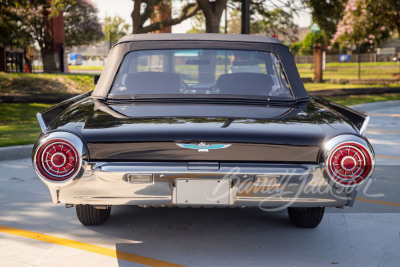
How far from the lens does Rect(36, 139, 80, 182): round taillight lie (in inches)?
149

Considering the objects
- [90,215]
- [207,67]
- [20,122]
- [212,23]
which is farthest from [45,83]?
[90,215]

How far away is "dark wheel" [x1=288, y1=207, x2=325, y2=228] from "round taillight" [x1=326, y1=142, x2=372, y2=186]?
0.92 meters

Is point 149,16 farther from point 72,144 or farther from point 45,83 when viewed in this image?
point 72,144

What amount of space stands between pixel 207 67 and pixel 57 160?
2.51 m

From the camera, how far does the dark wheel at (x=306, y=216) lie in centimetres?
471

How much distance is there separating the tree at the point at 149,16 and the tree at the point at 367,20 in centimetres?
877

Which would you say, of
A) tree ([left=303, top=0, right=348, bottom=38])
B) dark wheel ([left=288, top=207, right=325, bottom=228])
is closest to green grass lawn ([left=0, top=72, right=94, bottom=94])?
tree ([left=303, top=0, right=348, bottom=38])

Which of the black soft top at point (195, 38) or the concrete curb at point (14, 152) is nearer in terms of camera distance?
the black soft top at point (195, 38)

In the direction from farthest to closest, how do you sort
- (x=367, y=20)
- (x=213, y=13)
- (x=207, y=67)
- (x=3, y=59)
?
1. (x=3, y=59)
2. (x=367, y=20)
3. (x=213, y=13)
4. (x=207, y=67)

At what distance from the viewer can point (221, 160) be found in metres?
3.79

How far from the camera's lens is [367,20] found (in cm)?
2788

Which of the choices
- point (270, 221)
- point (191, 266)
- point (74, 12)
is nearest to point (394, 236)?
point (270, 221)

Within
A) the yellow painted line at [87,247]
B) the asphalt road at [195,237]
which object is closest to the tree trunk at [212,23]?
the asphalt road at [195,237]

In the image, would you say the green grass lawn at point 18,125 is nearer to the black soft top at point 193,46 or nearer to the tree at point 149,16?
the black soft top at point 193,46
